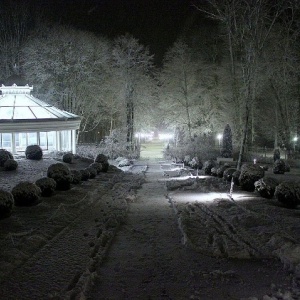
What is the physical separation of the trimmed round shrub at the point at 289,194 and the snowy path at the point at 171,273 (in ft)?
15.2

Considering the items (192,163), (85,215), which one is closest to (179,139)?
(192,163)

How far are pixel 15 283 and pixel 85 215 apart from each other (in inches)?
219

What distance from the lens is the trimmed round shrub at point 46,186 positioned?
48.7ft

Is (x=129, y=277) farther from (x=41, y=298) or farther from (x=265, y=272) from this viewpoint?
(x=265, y=272)

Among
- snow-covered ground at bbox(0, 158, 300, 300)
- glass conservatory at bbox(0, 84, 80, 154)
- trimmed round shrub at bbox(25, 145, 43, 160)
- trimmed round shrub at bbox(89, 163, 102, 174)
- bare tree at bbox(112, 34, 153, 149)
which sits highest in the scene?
bare tree at bbox(112, 34, 153, 149)

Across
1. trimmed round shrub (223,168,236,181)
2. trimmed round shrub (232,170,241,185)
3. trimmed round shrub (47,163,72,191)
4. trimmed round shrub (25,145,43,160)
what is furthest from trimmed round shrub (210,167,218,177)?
trimmed round shrub (25,145,43,160)

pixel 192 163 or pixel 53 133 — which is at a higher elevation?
pixel 53 133

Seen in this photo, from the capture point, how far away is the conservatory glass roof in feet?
92.7

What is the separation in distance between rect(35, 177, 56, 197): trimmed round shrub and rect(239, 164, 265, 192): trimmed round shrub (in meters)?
7.78

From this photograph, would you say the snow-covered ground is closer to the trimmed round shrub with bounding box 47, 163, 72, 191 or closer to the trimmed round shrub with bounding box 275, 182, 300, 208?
the trimmed round shrub with bounding box 275, 182, 300, 208

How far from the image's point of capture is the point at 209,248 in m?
9.30

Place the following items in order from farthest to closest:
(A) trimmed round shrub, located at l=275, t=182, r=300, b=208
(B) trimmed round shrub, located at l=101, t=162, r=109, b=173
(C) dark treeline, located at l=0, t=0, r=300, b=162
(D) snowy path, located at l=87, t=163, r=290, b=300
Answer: (C) dark treeline, located at l=0, t=0, r=300, b=162 < (B) trimmed round shrub, located at l=101, t=162, r=109, b=173 < (A) trimmed round shrub, located at l=275, t=182, r=300, b=208 < (D) snowy path, located at l=87, t=163, r=290, b=300

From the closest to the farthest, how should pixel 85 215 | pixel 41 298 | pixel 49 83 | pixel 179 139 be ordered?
pixel 41 298, pixel 85 215, pixel 49 83, pixel 179 139

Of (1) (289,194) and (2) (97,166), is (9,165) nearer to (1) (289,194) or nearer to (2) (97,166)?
(2) (97,166)
